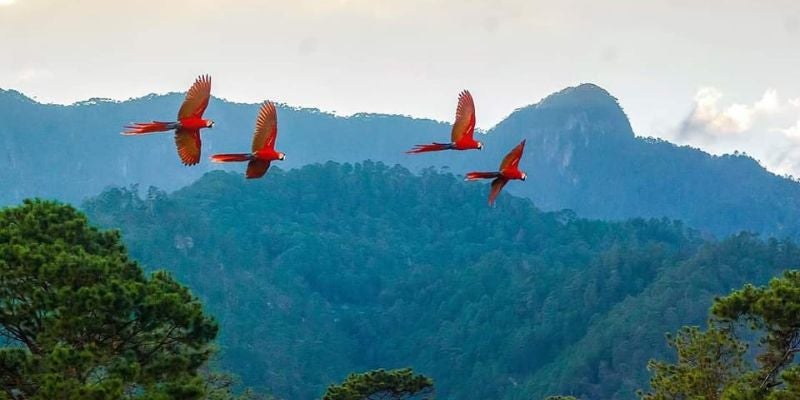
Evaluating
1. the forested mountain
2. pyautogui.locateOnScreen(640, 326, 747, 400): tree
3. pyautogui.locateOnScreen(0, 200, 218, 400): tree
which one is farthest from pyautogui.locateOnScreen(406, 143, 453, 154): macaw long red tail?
the forested mountain

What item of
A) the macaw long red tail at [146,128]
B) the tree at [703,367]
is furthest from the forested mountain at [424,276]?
the macaw long red tail at [146,128]

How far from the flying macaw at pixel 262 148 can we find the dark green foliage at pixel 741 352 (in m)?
10.2

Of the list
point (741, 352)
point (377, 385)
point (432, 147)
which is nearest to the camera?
point (432, 147)

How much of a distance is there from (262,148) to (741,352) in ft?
51.9

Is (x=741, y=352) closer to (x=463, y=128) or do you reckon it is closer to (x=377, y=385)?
(x=377, y=385)

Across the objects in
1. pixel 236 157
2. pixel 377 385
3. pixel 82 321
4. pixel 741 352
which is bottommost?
pixel 377 385

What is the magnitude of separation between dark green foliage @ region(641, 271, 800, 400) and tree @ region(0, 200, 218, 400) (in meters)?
7.93

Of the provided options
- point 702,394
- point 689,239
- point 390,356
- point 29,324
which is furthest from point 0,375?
point 689,239

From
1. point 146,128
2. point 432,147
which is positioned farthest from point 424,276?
point 146,128

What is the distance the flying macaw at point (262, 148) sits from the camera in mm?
8203

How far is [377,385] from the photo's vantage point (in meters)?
27.0

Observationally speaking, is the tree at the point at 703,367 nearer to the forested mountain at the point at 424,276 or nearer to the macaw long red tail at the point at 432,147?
the macaw long red tail at the point at 432,147

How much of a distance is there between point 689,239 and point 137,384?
13228 cm

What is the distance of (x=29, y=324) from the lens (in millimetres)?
15805
